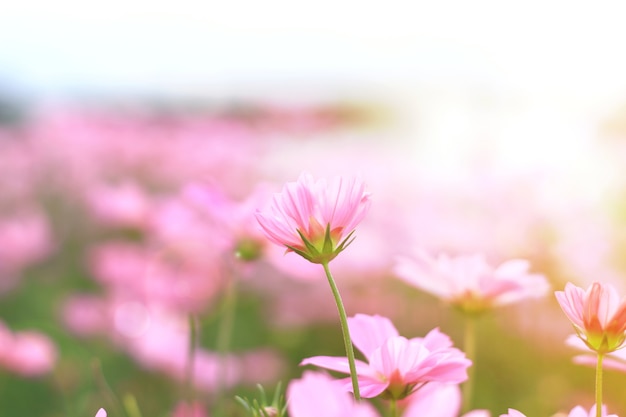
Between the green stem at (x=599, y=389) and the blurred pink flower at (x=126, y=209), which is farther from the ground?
the blurred pink flower at (x=126, y=209)

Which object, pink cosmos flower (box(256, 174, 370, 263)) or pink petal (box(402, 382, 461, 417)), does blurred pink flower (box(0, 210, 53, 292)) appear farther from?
pink petal (box(402, 382, 461, 417))

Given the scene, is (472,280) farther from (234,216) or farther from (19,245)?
(19,245)

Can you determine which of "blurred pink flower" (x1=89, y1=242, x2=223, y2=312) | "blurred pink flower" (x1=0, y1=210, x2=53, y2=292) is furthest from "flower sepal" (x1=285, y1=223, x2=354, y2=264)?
"blurred pink flower" (x1=0, y1=210, x2=53, y2=292)

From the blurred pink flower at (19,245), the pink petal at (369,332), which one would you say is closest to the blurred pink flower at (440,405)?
the pink petal at (369,332)

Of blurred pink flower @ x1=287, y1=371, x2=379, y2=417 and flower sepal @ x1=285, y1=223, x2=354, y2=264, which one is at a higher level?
flower sepal @ x1=285, y1=223, x2=354, y2=264

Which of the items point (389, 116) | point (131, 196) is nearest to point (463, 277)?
point (131, 196)

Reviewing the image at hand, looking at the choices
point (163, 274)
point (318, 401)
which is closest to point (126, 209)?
point (163, 274)

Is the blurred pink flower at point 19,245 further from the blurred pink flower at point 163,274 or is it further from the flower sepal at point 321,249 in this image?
the flower sepal at point 321,249
